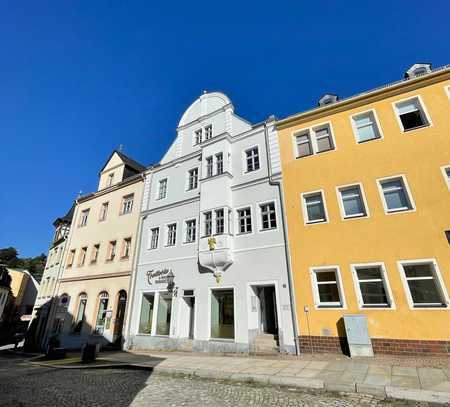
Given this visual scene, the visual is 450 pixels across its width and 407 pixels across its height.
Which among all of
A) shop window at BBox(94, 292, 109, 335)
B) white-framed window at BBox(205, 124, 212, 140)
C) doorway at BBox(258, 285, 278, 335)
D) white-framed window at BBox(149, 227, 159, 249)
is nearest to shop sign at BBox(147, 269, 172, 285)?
white-framed window at BBox(149, 227, 159, 249)

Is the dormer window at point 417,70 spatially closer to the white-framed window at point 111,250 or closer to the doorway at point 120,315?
the doorway at point 120,315

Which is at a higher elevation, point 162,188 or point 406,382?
point 162,188

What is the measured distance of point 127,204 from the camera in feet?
68.7

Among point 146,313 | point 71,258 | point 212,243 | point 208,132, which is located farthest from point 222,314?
point 71,258

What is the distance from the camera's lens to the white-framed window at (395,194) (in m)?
10.2

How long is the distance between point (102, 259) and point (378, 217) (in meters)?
18.9

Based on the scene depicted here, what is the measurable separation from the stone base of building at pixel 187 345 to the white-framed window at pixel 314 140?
30.5 ft

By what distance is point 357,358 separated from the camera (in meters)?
8.77

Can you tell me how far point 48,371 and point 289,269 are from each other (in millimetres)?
10733

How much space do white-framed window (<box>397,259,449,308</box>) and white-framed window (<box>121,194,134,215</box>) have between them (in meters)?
18.2

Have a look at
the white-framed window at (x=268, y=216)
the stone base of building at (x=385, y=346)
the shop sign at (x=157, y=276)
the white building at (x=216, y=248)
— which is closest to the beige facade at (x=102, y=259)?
the white building at (x=216, y=248)

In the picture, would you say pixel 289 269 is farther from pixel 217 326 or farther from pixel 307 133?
pixel 307 133

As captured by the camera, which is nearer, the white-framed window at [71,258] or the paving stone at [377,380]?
the paving stone at [377,380]

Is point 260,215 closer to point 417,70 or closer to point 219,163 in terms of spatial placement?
point 219,163
